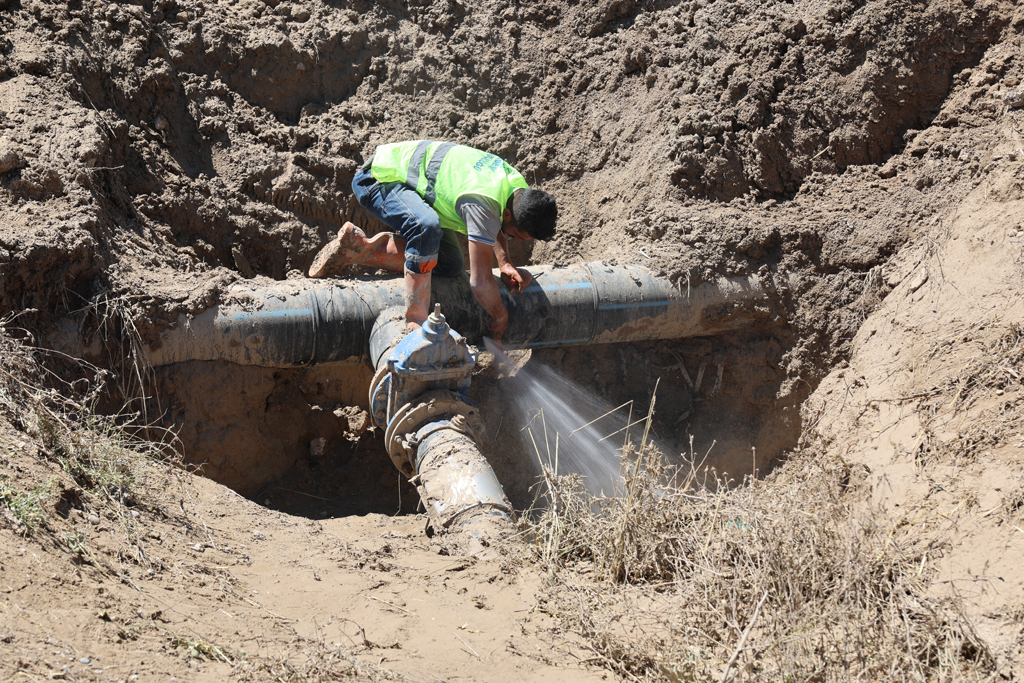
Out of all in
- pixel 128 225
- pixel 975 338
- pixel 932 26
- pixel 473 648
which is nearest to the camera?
pixel 473 648

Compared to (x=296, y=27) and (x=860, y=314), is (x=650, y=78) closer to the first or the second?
(x=860, y=314)

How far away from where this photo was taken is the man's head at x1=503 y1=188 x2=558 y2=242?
4.29 m

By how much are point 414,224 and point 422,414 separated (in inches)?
40.6

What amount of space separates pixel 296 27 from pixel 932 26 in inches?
169

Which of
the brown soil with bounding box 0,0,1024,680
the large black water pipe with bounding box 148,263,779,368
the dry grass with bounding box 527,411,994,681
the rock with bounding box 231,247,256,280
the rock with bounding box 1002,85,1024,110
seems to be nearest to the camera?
the dry grass with bounding box 527,411,994,681

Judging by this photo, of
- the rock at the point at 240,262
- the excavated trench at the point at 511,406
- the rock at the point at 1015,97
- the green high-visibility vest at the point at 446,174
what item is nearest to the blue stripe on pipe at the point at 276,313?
the excavated trench at the point at 511,406

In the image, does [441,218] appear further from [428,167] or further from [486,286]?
[486,286]

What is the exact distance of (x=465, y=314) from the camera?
4680 mm

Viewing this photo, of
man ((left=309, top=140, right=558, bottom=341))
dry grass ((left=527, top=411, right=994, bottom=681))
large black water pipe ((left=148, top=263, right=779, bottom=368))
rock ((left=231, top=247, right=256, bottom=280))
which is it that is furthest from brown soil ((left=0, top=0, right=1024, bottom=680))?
man ((left=309, top=140, right=558, bottom=341))

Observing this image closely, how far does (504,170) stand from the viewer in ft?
14.9

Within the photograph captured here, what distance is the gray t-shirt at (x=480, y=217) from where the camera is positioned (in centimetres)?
425

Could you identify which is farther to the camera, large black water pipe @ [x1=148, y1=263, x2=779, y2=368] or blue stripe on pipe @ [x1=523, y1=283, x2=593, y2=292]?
blue stripe on pipe @ [x1=523, y1=283, x2=593, y2=292]

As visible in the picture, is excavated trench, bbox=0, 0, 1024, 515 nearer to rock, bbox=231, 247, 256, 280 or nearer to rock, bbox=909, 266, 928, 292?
rock, bbox=231, 247, 256, 280

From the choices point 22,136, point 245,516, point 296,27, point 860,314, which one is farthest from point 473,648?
point 296,27
